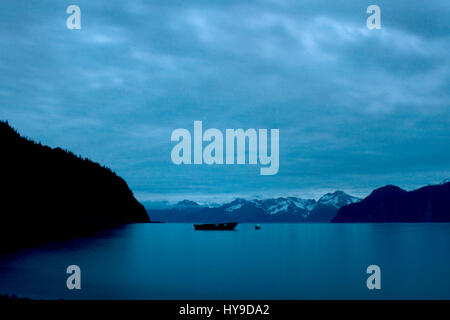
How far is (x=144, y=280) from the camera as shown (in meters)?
51.3

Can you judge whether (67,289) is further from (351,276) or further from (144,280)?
(351,276)

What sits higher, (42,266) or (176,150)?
(176,150)

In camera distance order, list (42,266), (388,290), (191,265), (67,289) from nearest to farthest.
Answer: 1. (67,289)
2. (388,290)
3. (42,266)
4. (191,265)

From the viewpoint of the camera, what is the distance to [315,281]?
51312 millimetres

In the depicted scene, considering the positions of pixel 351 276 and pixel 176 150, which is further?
pixel 351 276

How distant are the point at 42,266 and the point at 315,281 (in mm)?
38479
